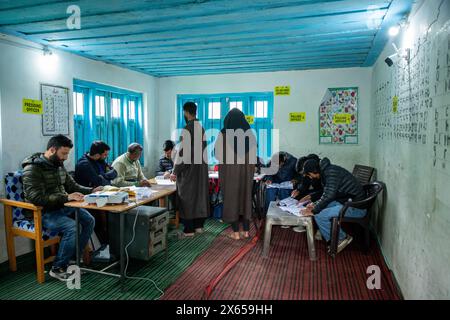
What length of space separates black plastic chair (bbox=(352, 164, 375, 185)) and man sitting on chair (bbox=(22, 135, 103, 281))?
3631mm

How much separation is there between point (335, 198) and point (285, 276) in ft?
3.60

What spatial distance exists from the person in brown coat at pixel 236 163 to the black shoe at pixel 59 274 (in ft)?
5.80

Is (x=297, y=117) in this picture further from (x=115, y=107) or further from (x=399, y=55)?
(x=115, y=107)

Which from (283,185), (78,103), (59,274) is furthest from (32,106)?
(283,185)

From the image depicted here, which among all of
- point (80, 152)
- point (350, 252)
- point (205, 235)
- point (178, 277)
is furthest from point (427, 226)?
point (80, 152)

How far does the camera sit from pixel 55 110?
3943mm

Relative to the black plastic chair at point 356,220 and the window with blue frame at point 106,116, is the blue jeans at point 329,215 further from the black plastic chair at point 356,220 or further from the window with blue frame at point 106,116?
the window with blue frame at point 106,116

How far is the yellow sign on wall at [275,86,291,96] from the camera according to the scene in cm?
559

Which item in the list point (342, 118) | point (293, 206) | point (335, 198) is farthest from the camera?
point (342, 118)

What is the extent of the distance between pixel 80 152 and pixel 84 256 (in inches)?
62.0

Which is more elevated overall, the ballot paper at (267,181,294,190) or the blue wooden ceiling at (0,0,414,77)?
the blue wooden ceiling at (0,0,414,77)

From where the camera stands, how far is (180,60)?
4703mm

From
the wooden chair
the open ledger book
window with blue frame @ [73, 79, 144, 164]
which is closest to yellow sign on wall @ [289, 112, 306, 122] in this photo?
the open ledger book

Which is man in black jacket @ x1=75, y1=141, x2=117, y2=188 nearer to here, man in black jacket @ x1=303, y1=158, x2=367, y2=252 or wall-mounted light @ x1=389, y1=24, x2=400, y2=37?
man in black jacket @ x1=303, y1=158, x2=367, y2=252
